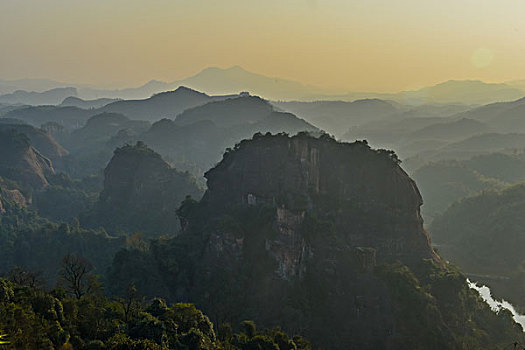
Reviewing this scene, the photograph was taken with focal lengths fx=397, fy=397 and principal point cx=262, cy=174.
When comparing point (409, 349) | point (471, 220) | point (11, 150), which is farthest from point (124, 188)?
point (471, 220)

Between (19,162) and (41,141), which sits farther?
(41,141)

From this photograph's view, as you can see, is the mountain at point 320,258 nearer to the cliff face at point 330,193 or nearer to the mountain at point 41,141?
the cliff face at point 330,193

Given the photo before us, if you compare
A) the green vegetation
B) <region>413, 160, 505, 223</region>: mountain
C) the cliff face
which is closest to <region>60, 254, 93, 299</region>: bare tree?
the green vegetation

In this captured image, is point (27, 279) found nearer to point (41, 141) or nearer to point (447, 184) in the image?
point (447, 184)

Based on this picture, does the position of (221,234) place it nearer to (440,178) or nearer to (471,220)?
(471,220)

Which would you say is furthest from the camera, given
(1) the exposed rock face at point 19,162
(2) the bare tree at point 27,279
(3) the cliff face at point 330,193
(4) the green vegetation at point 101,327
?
(1) the exposed rock face at point 19,162

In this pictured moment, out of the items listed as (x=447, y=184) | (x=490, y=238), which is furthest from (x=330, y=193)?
(x=447, y=184)

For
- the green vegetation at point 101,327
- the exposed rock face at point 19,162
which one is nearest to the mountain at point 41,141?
the exposed rock face at point 19,162
